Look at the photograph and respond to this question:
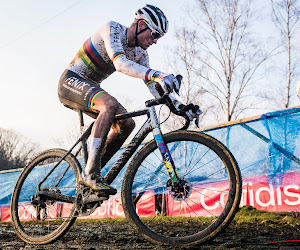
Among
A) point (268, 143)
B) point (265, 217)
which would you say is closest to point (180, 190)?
point (265, 217)

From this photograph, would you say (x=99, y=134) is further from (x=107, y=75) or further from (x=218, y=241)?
(x=218, y=241)

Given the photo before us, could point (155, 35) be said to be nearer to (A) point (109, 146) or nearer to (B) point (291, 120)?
(A) point (109, 146)

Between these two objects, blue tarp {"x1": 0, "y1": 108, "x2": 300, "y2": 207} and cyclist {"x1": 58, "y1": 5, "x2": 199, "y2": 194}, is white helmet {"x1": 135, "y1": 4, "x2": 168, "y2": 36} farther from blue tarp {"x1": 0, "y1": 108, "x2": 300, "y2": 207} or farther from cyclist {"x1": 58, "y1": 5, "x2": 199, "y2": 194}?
blue tarp {"x1": 0, "y1": 108, "x2": 300, "y2": 207}

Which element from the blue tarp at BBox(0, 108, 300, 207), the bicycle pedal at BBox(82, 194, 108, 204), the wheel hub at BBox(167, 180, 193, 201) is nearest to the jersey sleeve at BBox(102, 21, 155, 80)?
the wheel hub at BBox(167, 180, 193, 201)

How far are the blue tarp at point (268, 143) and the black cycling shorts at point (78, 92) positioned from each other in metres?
1.77

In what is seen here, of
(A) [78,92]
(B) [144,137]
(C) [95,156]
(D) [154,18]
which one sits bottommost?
(C) [95,156]

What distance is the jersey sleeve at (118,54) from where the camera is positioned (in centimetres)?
307

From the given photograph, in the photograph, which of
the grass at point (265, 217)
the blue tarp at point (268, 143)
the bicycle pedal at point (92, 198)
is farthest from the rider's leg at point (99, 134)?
the grass at point (265, 217)

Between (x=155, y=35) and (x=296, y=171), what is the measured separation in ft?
11.1

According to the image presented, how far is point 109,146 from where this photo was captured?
3658 mm

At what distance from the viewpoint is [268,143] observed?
5762mm

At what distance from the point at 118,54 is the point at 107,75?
627 mm

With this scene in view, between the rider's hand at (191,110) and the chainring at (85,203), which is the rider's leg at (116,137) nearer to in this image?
the chainring at (85,203)

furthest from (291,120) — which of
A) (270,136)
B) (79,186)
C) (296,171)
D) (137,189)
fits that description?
(79,186)
